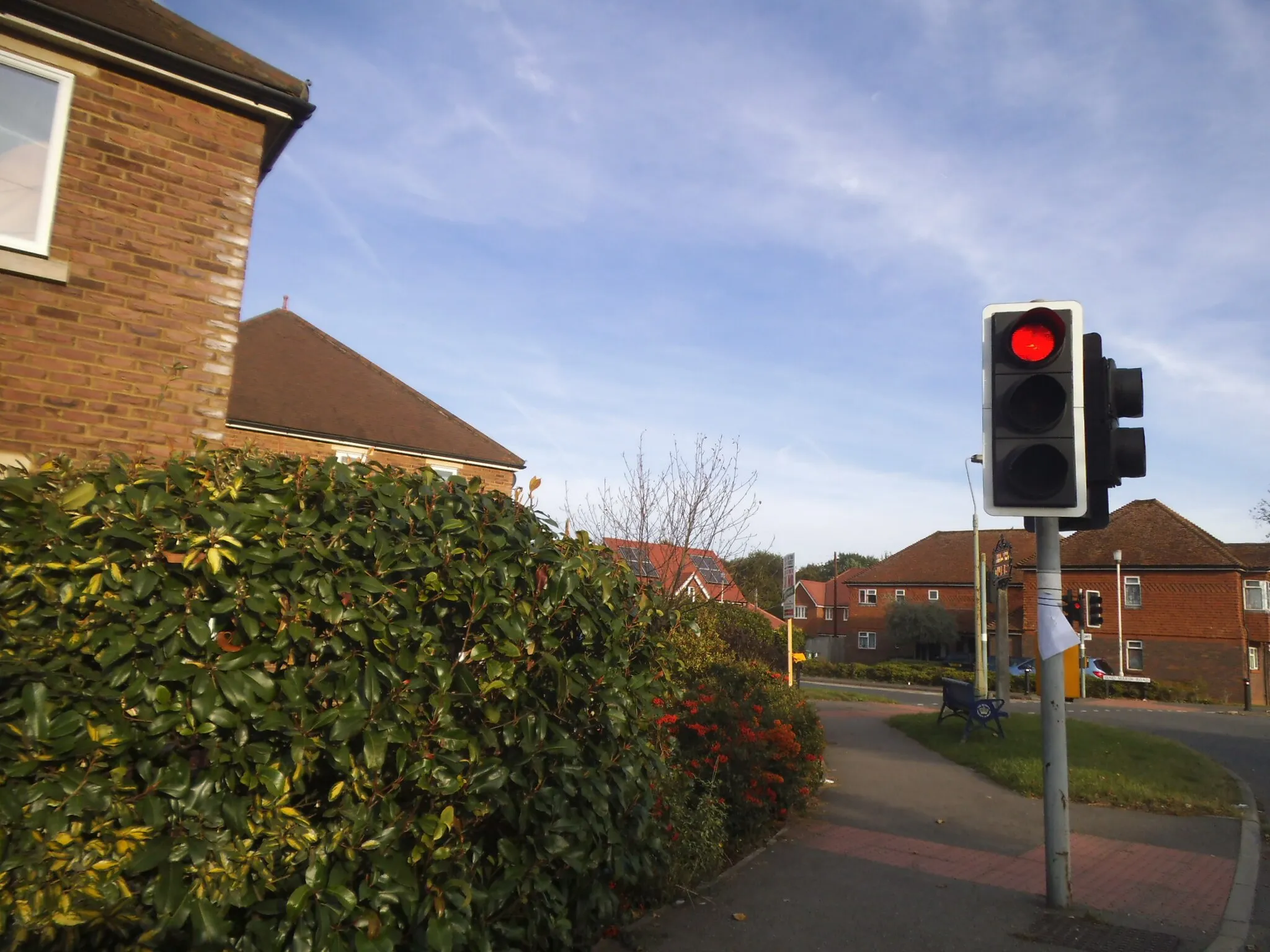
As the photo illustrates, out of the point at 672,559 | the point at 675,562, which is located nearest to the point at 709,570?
the point at 675,562

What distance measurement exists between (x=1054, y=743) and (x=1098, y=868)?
2.53 meters

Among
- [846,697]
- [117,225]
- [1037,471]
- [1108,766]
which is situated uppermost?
[117,225]

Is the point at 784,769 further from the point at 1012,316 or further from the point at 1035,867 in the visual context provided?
the point at 1012,316

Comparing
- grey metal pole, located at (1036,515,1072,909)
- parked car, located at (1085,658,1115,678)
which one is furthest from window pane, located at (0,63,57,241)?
parked car, located at (1085,658,1115,678)

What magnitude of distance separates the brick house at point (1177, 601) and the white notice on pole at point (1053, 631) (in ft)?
118

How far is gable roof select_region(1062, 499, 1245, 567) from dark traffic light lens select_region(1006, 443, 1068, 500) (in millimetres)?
43050

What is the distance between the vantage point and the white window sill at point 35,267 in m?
5.70

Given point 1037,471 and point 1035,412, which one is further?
point 1035,412

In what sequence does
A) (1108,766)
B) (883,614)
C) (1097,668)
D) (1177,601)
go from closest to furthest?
1. (1108,766)
2. (1097,668)
3. (1177,601)
4. (883,614)

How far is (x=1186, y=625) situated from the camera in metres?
42.0

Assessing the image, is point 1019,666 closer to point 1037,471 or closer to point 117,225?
point 1037,471

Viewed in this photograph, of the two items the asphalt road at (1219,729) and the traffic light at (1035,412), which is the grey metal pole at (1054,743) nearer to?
the traffic light at (1035,412)

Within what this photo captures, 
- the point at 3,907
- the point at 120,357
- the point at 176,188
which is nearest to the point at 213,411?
the point at 120,357

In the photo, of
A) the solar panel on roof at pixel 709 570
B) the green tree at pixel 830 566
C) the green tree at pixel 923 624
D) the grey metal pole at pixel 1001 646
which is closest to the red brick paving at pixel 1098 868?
the solar panel on roof at pixel 709 570
